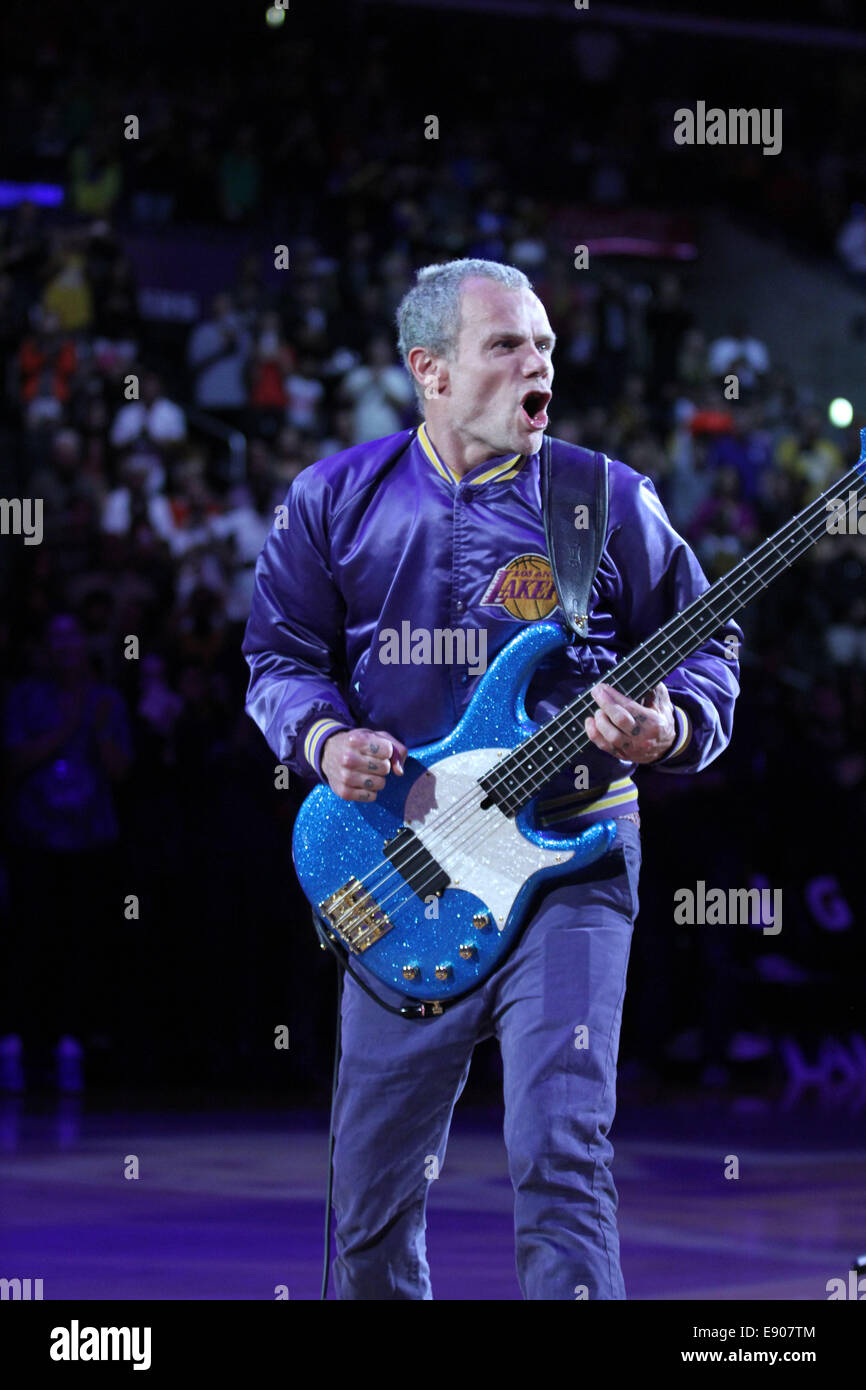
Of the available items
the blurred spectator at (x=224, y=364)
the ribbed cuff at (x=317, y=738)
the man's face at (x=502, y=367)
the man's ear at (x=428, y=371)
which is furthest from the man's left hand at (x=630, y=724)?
the blurred spectator at (x=224, y=364)

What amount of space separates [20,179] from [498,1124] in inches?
428

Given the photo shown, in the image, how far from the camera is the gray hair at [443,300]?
13.4 feet

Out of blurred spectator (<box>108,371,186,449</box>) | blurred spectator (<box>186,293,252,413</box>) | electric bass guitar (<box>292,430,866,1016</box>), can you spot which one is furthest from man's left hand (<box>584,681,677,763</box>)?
blurred spectator (<box>186,293,252,413</box>)

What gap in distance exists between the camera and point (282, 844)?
9148mm

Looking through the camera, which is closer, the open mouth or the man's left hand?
the man's left hand

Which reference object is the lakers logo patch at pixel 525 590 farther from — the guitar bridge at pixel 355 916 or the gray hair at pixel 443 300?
the guitar bridge at pixel 355 916

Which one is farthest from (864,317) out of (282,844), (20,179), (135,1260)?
(135,1260)

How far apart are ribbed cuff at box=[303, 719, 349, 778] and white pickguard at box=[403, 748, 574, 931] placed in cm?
22

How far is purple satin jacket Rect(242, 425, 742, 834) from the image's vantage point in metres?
3.97

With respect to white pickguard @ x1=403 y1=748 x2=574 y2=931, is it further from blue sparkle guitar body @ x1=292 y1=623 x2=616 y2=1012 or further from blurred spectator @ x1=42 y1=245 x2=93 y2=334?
blurred spectator @ x1=42 y1=245 x2=93 y2=334

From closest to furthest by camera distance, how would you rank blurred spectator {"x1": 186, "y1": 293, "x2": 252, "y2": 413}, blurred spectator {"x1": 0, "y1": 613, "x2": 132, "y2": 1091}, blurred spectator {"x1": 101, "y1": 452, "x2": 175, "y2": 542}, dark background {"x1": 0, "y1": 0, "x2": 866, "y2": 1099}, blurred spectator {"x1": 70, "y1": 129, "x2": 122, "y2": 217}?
blurred spectator {"x1": 0, "y1": 613, "x2": 132, "y2": 1091}
dark background {"x1": 0, "y1": 0, "x2": 866, "y2": 1099}
blurred spectator {"x1": 101, "y1": 452, "x2": 175, "y2": 542}
blurred spectator {"x1": 186, "y1": 293, "x2": 252, "y2": 413}
blurred spectator {"x1": 70, "y1": 129, "x2": 122, "y2": 217}

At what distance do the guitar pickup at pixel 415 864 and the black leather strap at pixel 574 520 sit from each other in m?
0.56

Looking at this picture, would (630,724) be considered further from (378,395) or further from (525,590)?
(378,395)

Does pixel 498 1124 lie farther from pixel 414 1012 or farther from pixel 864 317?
pixel 864 317
